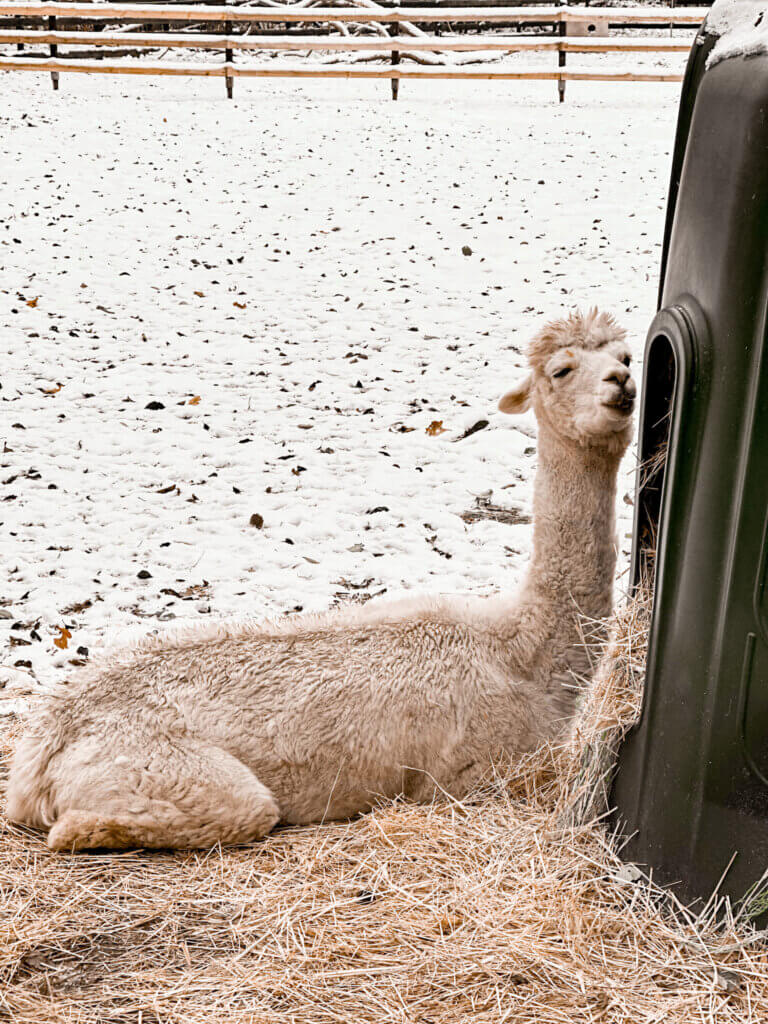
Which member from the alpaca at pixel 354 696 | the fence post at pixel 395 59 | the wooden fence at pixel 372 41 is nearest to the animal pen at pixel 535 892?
the alpaca at pixel 354 696

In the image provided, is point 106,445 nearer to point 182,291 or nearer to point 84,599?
point 84,599

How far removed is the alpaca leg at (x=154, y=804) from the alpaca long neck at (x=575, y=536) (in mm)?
1230

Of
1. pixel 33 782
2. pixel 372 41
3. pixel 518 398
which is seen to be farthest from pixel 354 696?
pixel 372 41

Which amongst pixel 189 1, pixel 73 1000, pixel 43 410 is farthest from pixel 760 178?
pixel 189 1

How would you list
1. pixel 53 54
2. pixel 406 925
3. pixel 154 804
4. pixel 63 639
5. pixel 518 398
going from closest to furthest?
pixel 406 925, pixel 154 804, pixel 518 398, pixel 63 639, pixel 53 54

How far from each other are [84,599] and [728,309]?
12.6 ft

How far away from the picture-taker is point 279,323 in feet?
35.0

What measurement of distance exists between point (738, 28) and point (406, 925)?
97.4 inches

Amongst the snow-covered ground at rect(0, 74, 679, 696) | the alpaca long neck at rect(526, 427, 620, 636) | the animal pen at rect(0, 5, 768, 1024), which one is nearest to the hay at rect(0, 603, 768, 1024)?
the animal pen at rect(0, 5, 768, 1024)

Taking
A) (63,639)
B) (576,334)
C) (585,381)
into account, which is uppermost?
(576,334)

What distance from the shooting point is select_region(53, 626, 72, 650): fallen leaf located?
5062 mm

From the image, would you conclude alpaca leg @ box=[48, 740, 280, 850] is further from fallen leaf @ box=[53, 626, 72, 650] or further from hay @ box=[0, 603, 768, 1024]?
fallen leaf @ box=[53, 626, 72, 650]

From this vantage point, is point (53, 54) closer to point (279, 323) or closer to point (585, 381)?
point (279, 323)

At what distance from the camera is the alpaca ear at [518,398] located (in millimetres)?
4078
